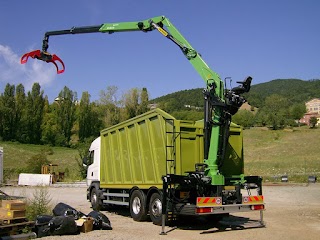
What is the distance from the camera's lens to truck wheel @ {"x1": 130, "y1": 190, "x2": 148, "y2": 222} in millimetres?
11875

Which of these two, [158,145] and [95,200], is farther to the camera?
[95,200]

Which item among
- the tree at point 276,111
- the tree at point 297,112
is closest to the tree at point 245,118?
the tree at point 276,111

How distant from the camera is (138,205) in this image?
40.4 feet

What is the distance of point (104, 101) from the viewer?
2982 inches

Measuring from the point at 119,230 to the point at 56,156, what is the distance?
193ft

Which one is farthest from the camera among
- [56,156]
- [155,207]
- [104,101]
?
[104,101]

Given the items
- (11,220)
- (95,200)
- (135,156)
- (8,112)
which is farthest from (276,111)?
(11,220)

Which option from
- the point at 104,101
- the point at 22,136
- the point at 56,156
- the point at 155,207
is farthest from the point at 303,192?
the point at 22,136

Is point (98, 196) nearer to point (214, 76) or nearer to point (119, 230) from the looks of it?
point (119, 230)

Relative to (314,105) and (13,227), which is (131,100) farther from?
(314,105)

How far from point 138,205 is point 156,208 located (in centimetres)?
117

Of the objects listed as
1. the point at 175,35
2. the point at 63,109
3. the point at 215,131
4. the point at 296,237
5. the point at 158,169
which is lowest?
the point at 296,237

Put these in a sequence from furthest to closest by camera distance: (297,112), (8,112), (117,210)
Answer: (297,112) → (8,112) → (117,210)

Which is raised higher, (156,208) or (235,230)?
(156,208)
